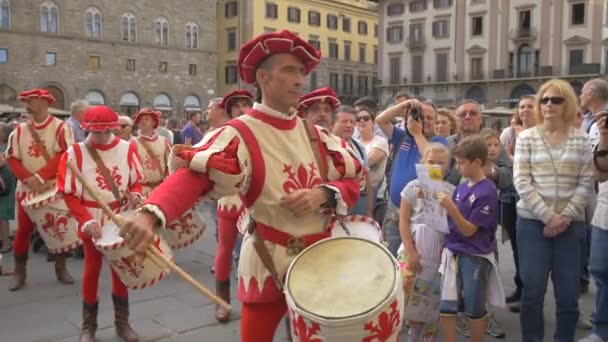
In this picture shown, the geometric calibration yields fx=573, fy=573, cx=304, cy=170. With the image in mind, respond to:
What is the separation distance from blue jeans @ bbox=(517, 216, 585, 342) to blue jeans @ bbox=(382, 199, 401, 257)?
3.37 feet

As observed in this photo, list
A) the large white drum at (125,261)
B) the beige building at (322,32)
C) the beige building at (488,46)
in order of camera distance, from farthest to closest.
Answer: the beige building at (322,32) < the beige building at (488,46) < the large white drum at (125,261)

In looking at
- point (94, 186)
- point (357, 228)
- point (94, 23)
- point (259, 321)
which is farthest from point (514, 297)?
point (94, 23)

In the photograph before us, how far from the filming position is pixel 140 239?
6.37ft

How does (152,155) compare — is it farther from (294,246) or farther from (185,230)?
(294,246)

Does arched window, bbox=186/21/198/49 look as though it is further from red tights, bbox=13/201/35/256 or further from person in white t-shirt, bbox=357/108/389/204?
person in white t-shirt, bbox=357/108/389/204

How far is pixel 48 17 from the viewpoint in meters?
39.9

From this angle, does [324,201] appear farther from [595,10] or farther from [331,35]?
[331,35]

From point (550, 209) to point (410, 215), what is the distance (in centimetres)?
93

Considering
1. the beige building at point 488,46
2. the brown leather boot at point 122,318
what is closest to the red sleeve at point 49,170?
the brown leather boot at point 122,318

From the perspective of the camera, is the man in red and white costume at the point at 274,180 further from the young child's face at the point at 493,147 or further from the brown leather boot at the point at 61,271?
the brown leather boot at the point at 61,271

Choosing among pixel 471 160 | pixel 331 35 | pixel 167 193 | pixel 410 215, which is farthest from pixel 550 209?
pixel 331 35

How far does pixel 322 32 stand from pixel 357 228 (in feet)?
175

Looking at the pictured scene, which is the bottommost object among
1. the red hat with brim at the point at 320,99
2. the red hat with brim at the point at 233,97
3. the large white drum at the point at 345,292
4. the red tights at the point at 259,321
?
the red tights at the point at 259,321

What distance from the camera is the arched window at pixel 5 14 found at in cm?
3781
